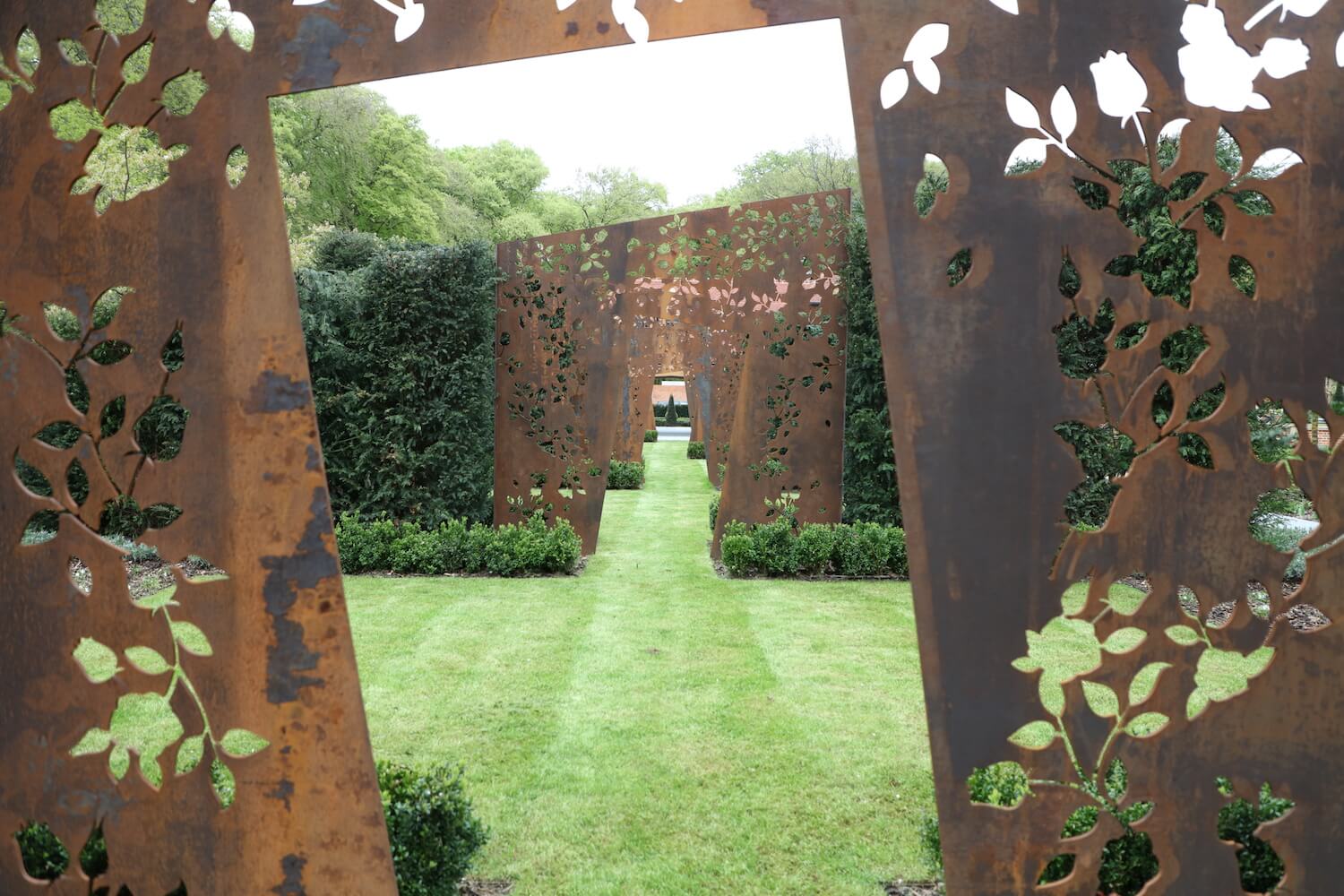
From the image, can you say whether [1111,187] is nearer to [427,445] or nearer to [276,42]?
[276,42]

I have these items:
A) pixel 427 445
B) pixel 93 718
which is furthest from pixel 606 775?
pixel 427 445

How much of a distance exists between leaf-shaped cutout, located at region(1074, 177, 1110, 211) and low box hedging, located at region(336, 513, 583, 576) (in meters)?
8.13

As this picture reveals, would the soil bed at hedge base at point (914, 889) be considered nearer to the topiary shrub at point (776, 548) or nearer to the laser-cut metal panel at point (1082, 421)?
the laser-cut metal panel at point (1082, 421)

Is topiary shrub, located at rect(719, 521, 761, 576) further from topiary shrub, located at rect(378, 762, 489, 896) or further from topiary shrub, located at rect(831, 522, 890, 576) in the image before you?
topiary shrub, located at rect(378, 762, 489, 896)

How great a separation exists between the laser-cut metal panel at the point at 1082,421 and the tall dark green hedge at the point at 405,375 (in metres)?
8.63

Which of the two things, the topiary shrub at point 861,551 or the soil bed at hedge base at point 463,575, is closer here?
the soil bed at hedge base at point 463,575

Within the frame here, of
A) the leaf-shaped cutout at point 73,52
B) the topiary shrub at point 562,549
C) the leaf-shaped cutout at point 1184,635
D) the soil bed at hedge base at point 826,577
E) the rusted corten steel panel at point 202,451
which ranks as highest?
the leaf-shaped cutout at point 73,52

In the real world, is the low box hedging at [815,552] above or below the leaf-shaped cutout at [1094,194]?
below

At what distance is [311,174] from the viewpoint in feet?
84.6

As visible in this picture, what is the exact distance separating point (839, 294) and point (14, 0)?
29.5ft

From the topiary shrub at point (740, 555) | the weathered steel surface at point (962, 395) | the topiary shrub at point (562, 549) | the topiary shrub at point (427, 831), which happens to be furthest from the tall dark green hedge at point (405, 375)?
the weathered steel surface at point (962, 395)

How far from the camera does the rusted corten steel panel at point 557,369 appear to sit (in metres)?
10.7

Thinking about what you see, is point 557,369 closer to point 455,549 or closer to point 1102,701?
point 455,549

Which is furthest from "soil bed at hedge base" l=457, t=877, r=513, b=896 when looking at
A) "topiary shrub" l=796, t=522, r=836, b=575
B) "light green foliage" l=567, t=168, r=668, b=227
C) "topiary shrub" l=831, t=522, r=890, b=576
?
"light green foliage" l=567, t=168, r=668, b=227
